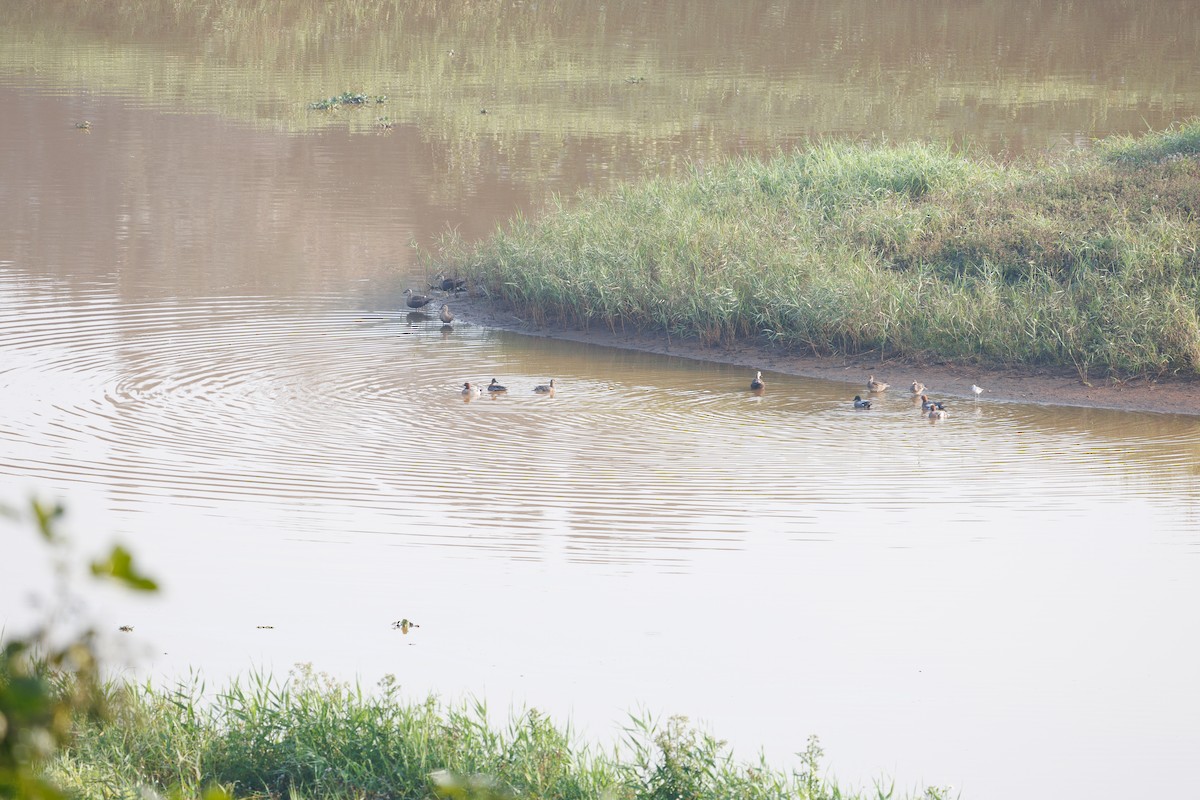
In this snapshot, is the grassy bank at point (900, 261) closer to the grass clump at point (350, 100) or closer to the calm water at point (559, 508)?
the calm water at point (559, 508)

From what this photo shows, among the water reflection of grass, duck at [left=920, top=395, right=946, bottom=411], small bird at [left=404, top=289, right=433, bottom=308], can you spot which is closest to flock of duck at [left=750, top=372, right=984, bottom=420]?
duck at [left=920, top=395, right=946, bottom=411]

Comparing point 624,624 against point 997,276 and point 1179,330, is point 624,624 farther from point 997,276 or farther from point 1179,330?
point 997,276

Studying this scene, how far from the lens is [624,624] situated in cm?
829

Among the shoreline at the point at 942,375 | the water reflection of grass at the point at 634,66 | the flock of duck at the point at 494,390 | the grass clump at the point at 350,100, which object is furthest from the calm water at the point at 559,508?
the grass clump at the point at 350,100

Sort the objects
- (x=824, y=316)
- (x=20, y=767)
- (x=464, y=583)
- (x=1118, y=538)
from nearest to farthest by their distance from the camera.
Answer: (x=20, y=767) < (x=464, y=583) < (x=1118, y=538) < (x=824, y=316)

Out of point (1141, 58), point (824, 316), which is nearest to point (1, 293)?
point (824, 316)

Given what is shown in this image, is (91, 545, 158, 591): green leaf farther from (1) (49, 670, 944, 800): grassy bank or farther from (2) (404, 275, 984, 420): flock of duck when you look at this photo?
(2) (404, 275, 984, 420): flock of duck

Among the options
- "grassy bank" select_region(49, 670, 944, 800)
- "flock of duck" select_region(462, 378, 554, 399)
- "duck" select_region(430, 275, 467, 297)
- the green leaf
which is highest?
"duck" select_region(430, 275, 467, 297)

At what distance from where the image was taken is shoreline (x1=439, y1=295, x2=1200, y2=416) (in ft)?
45.6

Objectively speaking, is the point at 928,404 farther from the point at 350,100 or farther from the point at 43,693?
the point at 350,100

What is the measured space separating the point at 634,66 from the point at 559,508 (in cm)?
2994

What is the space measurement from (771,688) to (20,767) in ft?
19.4

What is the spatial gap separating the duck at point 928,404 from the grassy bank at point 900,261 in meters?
1.47

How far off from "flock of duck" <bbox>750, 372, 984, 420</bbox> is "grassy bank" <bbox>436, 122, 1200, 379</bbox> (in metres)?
0.81
